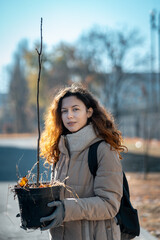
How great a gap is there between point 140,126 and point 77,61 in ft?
31.8

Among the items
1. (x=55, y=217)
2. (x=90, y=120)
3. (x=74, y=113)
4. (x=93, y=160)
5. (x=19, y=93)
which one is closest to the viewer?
(x=55, y=217)

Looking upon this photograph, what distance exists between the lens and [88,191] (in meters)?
2.15

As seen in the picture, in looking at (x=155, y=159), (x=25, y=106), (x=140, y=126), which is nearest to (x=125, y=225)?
(x=155, y=159)

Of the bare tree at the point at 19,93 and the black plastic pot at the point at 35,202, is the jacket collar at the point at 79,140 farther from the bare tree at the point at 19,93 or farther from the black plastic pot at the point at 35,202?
the bare tree at the point at 19,93

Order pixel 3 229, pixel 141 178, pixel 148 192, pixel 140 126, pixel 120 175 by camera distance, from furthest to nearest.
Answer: pixel 140 126
pixel 141 178
pixel 148 192
pixel 3 229
pixel 120 175

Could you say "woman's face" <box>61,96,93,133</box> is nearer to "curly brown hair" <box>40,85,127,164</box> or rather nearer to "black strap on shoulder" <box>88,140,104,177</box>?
"curly brown hair" <box>40,85,127,164</box>

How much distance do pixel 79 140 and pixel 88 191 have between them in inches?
13.2

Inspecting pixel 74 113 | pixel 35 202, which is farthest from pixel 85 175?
pixel 74 113

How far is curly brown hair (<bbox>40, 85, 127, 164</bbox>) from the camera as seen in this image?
2.29m

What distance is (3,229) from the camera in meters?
Answer: 4.60

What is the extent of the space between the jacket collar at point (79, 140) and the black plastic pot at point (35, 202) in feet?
1.07

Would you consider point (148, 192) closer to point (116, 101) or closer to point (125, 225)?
point (125, 225)

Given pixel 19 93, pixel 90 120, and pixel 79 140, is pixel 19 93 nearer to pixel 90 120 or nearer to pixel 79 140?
Result: pixel 90 120

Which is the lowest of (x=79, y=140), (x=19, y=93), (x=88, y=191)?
(x=88, y=191)
